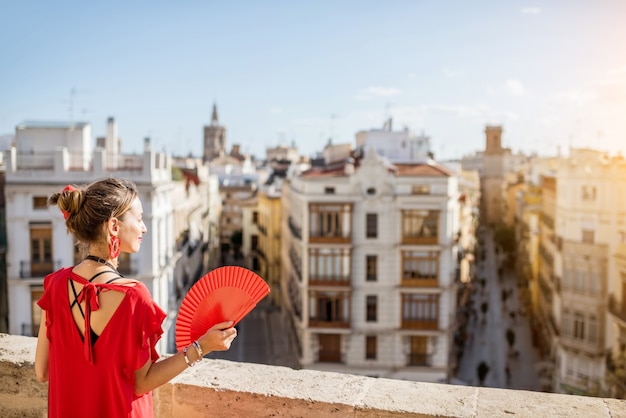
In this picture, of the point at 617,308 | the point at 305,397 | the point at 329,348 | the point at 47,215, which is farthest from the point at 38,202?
the point at 305,397

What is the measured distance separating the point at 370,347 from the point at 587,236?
9.17 m

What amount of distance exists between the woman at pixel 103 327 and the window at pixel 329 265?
876 inches

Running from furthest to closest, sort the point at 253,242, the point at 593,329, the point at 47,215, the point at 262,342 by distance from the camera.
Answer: the point at 253,242
the point at 262,342
the point at 593,329
the point at 47,215

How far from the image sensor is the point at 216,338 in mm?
3146

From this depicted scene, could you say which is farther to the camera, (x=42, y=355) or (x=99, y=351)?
(x=42, y=355)

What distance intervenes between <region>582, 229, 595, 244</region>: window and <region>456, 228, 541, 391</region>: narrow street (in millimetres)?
7284

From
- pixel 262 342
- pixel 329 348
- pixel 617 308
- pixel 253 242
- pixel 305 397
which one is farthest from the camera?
pixel 253 242

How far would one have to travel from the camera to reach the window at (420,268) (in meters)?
25.1

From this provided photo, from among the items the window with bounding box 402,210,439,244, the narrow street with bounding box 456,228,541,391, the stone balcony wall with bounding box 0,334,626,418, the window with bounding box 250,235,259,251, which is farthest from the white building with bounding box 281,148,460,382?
the window with bounding box 250,235,259,251

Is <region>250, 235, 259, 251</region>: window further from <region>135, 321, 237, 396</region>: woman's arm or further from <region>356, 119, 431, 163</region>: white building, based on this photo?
<region>135, 321, 237, 396</region>: woman's arm

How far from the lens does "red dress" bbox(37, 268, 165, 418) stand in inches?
118

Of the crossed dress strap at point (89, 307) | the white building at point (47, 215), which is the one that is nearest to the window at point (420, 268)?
the white building at point (47, 215)

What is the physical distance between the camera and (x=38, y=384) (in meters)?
4.54

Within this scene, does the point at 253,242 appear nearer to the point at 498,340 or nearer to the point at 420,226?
the point at 498,340
